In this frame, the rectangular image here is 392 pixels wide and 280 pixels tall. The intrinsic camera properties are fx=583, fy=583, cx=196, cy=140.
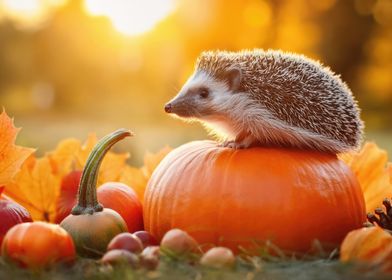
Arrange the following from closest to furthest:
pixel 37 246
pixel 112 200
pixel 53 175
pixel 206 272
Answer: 1. pixel 206 272
2. pixel 37 246
3. pixel 112 200
4. pixel 53 175

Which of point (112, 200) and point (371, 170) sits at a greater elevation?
point (371, 170)

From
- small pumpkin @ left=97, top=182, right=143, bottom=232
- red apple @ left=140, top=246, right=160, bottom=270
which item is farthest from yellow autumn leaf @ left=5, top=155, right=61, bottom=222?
red apple @ left=140, top=246, right=160, bottom=270

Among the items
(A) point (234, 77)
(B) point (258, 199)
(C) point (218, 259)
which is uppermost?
(A) point (234, 77)

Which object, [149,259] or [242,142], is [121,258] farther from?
[242,142]

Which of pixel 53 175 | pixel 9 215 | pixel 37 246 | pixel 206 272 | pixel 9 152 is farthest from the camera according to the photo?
pixel 53 175

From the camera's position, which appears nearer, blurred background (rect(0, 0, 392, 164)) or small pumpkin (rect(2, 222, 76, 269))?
small pumpkin (rect(2, 222, 76, 269))

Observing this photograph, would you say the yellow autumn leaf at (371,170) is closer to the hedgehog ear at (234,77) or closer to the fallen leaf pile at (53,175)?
the hedgehog ear at (234,77)

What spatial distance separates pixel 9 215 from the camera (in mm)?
2840

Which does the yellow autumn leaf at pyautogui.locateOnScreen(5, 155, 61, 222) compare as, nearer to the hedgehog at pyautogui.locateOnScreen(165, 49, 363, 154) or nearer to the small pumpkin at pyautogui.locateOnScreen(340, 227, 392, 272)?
the hedgehog at pyautogui.locateOnScreen(165, 49, 363, 154)

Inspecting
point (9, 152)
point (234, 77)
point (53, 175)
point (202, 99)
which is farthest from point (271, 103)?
point (53, 175)

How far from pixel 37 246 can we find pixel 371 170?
87.4 inches

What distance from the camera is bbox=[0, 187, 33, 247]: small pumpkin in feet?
9.16

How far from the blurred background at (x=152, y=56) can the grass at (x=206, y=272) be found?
1.62m

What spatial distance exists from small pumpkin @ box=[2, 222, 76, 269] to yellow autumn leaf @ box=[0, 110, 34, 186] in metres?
0.63
